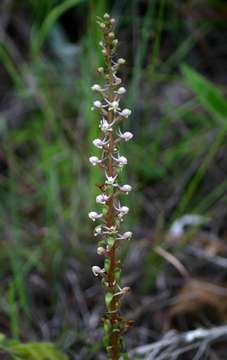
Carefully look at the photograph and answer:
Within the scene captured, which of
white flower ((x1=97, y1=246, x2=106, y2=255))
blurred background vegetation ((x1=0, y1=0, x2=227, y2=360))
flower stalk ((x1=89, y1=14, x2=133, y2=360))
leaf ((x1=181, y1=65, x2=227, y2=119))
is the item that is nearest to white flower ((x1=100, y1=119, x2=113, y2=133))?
flower stalk ((x1=89, y1=14, x2=133, y2=360))

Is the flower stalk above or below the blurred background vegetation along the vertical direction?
below

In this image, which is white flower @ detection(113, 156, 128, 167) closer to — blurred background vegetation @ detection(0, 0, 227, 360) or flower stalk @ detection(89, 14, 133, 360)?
flower stalk @ detection(89, 14, 133, 360)

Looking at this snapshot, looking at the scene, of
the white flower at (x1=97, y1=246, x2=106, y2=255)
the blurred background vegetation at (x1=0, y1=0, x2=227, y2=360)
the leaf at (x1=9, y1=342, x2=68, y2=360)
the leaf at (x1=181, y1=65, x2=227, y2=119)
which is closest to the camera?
the white flower at (x1=97, y1=246, x2=106, y2=255)

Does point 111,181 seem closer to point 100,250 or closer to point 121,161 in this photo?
point 121,161

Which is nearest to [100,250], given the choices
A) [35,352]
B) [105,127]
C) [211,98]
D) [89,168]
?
[105,127]

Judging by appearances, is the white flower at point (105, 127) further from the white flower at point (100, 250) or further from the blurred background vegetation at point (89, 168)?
the blurred background vegetation at point (89, 168)

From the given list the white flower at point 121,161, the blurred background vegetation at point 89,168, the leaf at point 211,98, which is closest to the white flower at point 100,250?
the white flower at point 121,161

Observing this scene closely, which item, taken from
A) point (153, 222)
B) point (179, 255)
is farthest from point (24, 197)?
point (179, 255)

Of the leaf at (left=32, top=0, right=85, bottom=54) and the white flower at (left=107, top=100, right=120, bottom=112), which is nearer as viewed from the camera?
the white flower at (left=107, top=100, right=120, bottom=112)
